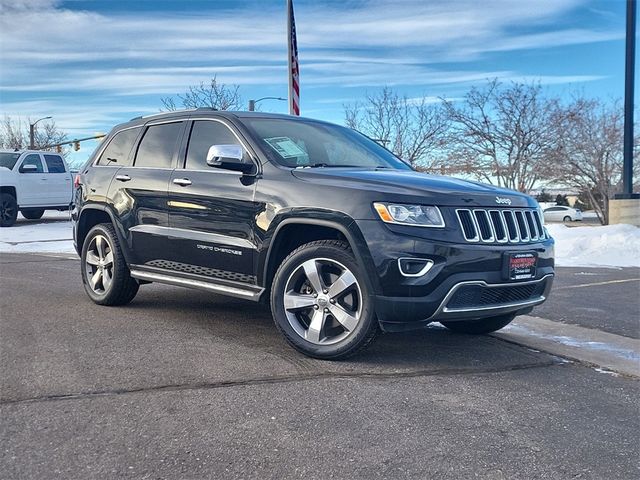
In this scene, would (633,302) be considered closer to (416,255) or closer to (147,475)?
(416,255)

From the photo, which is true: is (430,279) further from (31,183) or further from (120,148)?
(31,183)

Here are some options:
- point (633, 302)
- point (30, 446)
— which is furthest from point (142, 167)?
point (633, 302)

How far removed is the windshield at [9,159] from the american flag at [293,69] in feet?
29.4

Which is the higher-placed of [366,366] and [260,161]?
[260,161]

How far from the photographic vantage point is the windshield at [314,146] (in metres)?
5.26

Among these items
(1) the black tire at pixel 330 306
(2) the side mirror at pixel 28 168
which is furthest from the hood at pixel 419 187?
(2) the side mirror at pixel 28 168

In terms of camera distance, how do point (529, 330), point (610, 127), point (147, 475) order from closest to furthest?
point (147, 475), point (529, 330), point (610, 127)

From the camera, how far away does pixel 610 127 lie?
24.9 metres

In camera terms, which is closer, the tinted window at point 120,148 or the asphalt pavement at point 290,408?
the asphalt pavement at point 290,408

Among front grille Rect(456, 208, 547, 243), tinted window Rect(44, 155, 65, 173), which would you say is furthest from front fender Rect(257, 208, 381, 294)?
tinted window Rect(44, 155, 65, 173)

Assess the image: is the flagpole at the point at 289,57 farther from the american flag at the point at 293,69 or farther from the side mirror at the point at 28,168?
the side mirror at the point at 28,168

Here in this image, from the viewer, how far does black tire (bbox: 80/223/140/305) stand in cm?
625

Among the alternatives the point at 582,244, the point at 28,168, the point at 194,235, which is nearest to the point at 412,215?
the point at 194,235

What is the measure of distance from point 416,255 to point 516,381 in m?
1.05
